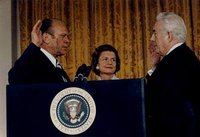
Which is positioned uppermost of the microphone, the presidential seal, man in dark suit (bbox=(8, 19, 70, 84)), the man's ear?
the man's ear

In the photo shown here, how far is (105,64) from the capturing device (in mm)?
3766

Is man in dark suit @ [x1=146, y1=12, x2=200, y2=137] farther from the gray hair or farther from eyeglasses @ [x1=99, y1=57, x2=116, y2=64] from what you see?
eyeglasses @ [x1=99, y1=57, x2=116, y2=64]

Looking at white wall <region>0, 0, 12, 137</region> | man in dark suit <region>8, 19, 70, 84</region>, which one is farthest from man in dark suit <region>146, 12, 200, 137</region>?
white wall <region>0, 0, 12, 137</region>

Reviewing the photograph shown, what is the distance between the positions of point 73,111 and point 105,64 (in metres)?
2.17

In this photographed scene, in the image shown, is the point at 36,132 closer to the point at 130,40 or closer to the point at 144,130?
the point at 144,130

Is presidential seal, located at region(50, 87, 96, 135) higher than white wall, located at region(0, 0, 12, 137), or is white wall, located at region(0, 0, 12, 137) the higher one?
white wall, located at region(0, 0, 12, 137)

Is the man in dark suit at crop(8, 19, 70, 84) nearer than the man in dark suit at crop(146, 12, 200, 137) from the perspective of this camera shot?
No

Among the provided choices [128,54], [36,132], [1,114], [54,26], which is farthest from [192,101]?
[1,114]

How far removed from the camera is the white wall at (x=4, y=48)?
518cm

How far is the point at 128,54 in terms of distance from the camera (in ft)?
16.8

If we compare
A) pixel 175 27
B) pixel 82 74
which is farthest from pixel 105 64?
pixel 82 74

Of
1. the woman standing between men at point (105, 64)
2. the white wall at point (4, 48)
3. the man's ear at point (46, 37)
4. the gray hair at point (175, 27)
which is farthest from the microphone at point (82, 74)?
the white wall at point (4, 48)

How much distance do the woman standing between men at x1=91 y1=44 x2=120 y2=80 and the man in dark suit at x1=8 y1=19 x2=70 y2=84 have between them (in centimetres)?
107

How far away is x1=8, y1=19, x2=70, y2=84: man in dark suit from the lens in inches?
86.4
